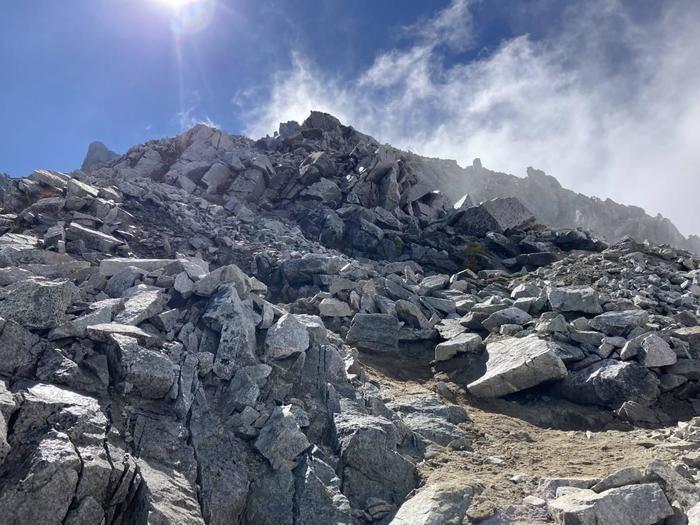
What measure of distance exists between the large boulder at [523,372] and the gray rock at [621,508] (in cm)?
484

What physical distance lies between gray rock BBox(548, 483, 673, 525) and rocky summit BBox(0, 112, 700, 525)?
0.08ft

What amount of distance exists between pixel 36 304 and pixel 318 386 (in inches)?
201

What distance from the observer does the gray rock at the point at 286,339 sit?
9.80 meters

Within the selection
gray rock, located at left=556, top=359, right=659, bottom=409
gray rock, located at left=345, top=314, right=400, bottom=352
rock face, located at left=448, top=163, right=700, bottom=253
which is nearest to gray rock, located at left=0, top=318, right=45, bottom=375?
gray rock, located at left=345, top=314, right=400, bottom=352

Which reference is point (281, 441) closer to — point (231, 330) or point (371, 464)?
point (371, 464)

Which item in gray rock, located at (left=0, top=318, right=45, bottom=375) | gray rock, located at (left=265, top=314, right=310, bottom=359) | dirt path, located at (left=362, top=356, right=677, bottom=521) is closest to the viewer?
gray rock, located at (left=0, top=318, right=45, bottom=375)

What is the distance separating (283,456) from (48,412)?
3.26 metres

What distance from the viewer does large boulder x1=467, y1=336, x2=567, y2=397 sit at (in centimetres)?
1088

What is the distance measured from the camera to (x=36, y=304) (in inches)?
308

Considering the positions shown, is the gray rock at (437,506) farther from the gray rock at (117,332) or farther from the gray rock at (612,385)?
the gray rock at (612,385)

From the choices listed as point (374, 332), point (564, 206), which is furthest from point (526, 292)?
point (564, 206)

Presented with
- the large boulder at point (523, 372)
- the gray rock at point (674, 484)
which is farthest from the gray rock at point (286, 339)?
the gray rock at point (674, 484)

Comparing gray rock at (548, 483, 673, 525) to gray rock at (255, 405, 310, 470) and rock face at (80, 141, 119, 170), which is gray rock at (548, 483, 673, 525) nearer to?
gray rock at (255, 405, 310, 470)

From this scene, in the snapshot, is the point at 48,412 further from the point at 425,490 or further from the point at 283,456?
the point at 425,490
